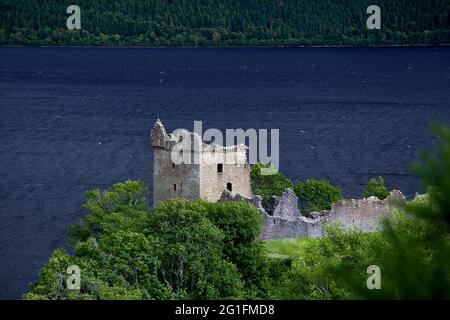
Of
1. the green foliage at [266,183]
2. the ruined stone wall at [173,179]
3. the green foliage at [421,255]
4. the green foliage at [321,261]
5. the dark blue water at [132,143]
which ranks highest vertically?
the green foliage at [421,255]

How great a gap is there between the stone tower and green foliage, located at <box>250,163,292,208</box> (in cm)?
367

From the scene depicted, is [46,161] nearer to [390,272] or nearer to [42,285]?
[42,285]

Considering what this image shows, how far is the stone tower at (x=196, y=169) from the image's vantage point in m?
55.6

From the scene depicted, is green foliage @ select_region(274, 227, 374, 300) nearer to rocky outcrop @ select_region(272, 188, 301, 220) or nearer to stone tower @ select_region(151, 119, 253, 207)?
rocky outcrop @ select_region(272, 188, 301, 220)

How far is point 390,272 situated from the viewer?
35.9ft

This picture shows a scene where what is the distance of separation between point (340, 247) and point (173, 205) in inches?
322

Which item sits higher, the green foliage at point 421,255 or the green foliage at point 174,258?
the green foliage at point 421,255

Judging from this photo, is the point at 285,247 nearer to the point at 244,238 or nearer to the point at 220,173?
the point at 244,238

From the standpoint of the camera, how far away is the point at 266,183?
63.1 metres

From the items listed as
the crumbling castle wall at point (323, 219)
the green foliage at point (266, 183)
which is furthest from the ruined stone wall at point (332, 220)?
the green foliage at point (266, 183)

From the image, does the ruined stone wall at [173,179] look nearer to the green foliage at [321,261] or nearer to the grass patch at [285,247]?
the grass patch at [285,247]

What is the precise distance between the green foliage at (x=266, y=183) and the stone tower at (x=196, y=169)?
3669 mm

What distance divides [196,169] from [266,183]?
27.8 feet
